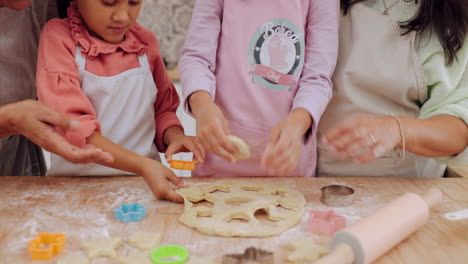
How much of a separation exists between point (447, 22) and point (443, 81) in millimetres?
141

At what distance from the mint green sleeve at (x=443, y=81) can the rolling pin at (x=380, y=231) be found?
287mm

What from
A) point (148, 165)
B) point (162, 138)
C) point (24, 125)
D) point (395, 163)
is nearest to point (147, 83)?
point (162, 138)

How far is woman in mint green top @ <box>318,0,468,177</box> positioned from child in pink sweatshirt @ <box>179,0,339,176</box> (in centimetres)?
7

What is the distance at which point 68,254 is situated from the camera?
0.81 metres

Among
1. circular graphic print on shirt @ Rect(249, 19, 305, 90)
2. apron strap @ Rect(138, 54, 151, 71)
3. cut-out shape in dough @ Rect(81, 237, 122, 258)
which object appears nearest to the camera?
cut-out shape in dough @ Rect(81, 237, 122, 258)

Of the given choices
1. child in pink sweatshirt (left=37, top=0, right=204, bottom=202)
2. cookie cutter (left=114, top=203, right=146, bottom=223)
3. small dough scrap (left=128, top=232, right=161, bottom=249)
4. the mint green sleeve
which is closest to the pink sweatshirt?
child in pink sweatshirt (left=37, top=0, right=204, bottom=202)

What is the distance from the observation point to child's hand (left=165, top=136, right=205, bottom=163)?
1.17m

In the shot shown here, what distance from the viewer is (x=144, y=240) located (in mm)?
843

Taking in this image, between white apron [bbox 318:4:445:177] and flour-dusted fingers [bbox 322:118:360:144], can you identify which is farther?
white apron [bbox 318:4:445:177]

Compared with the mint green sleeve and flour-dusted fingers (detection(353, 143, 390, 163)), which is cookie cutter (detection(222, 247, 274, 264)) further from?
the mint green sleeve

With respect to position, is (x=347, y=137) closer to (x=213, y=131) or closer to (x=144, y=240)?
(x=213, y=131)

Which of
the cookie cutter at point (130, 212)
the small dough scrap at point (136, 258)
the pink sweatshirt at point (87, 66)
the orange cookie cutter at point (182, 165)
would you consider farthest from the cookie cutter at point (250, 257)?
the pink sweatshirt at point (87, 66)

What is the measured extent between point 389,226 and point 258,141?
1.65ft

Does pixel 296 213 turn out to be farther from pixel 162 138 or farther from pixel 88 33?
pixel 88 33
